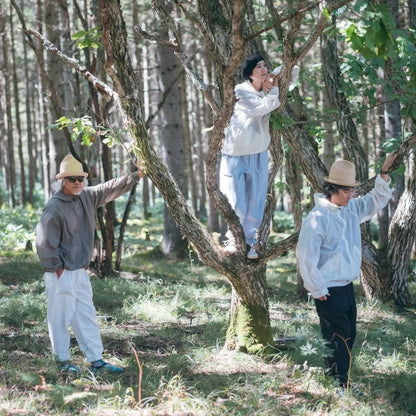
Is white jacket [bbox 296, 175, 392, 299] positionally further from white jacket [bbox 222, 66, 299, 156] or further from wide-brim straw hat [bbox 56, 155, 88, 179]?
wide-brim straw hat [bbox 56, 155, 88, 179]

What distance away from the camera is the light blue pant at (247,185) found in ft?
22.2

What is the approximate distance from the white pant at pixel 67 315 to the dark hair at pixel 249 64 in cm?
264

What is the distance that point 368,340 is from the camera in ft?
25.4

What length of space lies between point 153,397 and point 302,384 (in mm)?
1516

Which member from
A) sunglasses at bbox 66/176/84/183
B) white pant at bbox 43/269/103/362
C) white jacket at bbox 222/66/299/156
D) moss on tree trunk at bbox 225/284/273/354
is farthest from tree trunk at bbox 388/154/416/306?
sunglasses at bbox 66/176/84/183

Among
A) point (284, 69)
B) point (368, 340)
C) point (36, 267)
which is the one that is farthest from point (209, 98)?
point (36, 267)

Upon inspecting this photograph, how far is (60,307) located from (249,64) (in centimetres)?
311

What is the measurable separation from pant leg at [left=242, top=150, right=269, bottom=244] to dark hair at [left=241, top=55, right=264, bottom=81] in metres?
0.84

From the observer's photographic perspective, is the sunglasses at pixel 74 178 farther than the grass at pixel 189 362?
Yes

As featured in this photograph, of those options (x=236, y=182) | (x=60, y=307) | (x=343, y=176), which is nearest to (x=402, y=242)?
(x=236, y=182)

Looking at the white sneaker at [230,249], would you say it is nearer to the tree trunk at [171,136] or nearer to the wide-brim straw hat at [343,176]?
the wide-brim straw hat at [343,176]

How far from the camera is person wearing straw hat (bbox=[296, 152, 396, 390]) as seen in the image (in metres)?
5.30

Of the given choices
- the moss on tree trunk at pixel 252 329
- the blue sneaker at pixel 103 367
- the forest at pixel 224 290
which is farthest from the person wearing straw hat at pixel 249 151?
the blue sneaker at pixel 103 367

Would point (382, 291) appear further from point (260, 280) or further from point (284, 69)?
point (284, 69)
